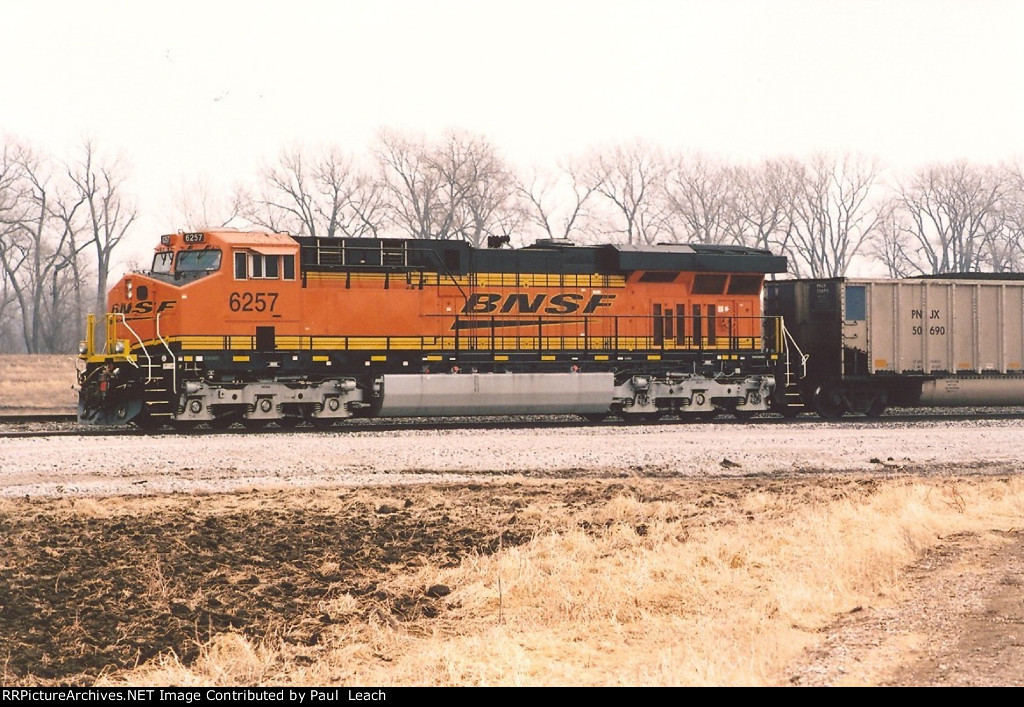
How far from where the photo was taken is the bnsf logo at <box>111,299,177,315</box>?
21.6 m

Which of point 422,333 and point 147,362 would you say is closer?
point 147,362

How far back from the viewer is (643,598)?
33.2 feet

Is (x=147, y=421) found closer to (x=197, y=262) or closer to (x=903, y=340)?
(x=197, y=262)

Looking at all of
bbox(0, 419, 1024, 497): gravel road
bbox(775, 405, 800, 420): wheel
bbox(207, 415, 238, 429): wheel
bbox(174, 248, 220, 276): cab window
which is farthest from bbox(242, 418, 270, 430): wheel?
bbox(775, 405, 800, 420): wheel

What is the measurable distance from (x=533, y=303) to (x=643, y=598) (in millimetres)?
14492

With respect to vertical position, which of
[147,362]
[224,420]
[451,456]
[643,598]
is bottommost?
[643,598]

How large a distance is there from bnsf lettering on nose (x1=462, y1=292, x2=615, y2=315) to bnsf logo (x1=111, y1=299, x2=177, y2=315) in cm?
601

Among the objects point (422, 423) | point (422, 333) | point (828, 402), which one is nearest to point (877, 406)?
point (828, 402)

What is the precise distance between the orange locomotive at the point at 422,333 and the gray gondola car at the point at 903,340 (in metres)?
1.27

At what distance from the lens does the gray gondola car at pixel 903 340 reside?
2606 cm

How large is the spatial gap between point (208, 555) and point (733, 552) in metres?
5.37

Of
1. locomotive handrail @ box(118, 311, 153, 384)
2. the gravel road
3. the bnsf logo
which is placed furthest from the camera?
the bnsf logo

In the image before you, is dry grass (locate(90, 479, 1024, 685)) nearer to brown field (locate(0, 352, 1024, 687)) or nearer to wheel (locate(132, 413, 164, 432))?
brown field (locate(0, 352, 1024, 687))
